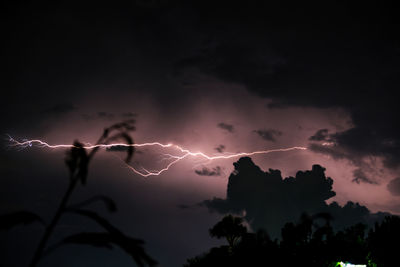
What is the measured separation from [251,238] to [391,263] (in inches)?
715

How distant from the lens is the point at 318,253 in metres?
33.6

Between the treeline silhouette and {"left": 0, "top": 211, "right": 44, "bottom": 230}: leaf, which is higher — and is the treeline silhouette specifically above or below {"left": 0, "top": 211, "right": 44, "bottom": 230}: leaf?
below

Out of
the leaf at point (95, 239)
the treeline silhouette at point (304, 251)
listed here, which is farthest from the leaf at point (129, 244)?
the treeline silhouette at point (304, 251)

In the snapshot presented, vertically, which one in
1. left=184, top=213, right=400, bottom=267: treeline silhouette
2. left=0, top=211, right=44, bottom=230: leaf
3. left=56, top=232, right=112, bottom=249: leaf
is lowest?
left=184, top=213, right=400, bottom=267: treeline silhouette

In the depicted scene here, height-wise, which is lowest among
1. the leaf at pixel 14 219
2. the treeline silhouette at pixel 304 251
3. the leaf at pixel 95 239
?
the treeline silhouette at pixel 304 251

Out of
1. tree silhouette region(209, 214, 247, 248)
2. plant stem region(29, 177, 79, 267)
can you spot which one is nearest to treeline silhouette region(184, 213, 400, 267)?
tree silhouette region(209, 214, 247, 248)

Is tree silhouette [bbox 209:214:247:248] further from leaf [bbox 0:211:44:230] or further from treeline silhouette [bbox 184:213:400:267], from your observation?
leaf [bbox 0:211:44:230]

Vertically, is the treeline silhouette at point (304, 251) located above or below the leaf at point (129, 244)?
below

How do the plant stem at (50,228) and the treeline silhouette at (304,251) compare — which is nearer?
the plant stem at (50,228)

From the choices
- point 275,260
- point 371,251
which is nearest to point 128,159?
point 275,260

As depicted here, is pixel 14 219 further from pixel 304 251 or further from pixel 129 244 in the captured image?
pixel 304 251

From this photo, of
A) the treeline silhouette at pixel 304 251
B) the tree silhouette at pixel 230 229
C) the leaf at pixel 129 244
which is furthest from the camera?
the tree silhouette at pixel 230 229

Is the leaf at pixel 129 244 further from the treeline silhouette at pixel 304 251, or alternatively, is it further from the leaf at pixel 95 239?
the treeline silhouette at pixel 304 251

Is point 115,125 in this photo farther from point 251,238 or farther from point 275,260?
point 251,238
